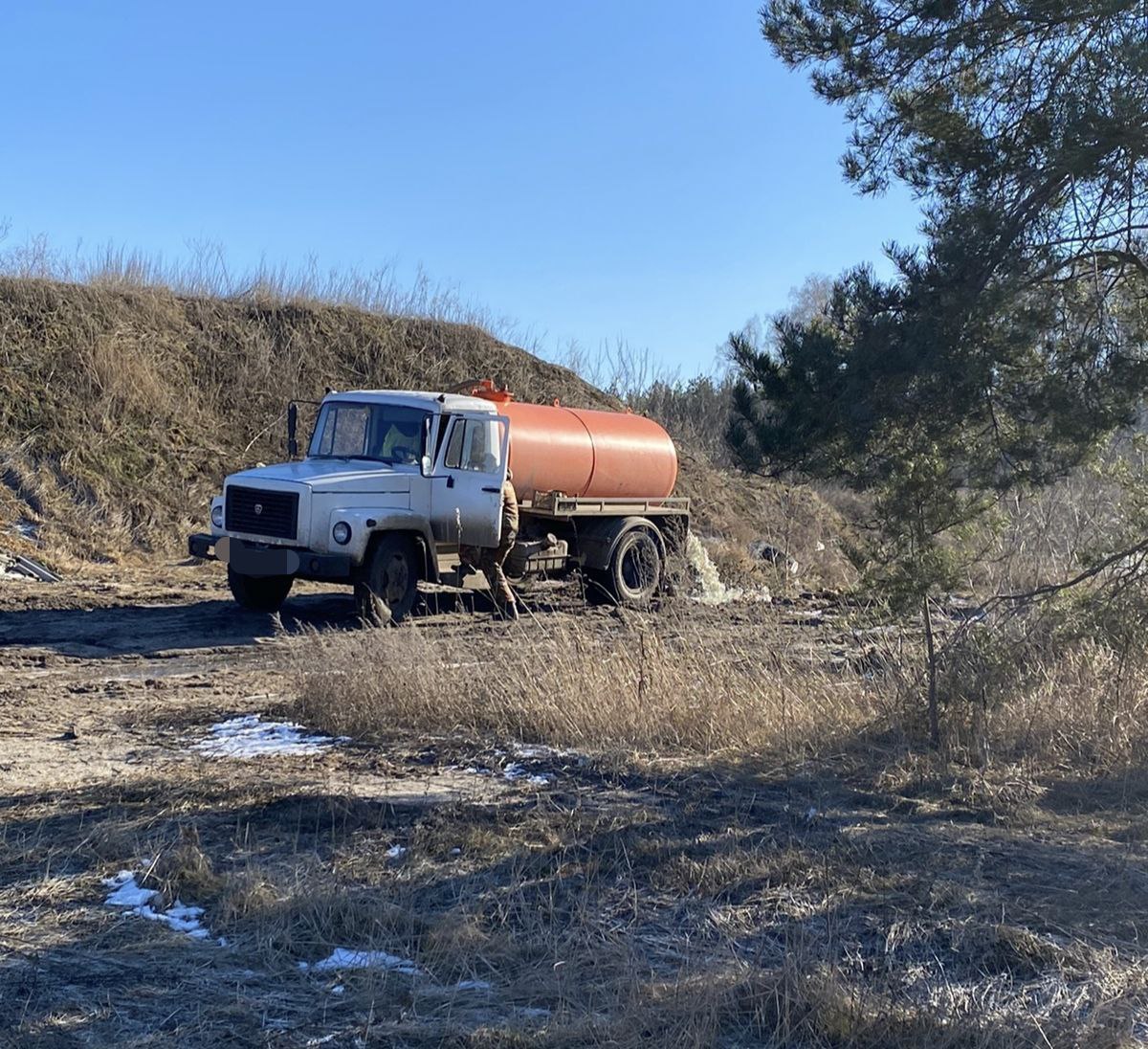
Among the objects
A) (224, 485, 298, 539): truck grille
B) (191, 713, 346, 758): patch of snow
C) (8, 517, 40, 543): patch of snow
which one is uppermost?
(224, 485, 298, 539): truck grille

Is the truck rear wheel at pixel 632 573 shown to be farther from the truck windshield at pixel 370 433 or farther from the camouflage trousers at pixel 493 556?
the truck windshield at pixel 370 433

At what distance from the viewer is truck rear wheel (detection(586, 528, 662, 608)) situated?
16.3 m

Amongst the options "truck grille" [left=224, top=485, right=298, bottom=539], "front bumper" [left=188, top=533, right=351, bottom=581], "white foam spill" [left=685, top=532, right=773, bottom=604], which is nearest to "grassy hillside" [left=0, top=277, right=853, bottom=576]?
"white foam spill" [left=685, top=532, right=773, bottom=604]

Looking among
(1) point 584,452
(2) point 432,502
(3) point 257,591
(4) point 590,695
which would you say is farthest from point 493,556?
(4) point 590,695

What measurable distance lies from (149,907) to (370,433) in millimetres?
9508

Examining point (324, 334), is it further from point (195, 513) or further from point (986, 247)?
point (986, 247)

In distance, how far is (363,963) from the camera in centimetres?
436

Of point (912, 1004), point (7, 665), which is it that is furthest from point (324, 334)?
point (912, 1004)

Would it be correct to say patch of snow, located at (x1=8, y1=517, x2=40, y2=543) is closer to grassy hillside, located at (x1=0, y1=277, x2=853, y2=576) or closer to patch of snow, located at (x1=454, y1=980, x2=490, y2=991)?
grassy hillside, located at (x1=0, y1=277, x2=853, y2=576)

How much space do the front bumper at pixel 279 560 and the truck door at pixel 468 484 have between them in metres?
1.50

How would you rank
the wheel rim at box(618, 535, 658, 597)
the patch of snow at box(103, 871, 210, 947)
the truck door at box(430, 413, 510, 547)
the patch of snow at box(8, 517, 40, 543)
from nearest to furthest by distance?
the patch of snow at box(103, 871, 210, 947) → the truck door at box(430, 413, 510, 547) → the wheel rim at box(618, 535, 658, 597) → the patch of snow at box(8, 517, 40, 543)

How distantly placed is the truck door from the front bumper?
4.93 feet

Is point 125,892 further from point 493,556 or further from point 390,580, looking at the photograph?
point 493,556

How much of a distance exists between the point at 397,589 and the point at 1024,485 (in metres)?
7.94
